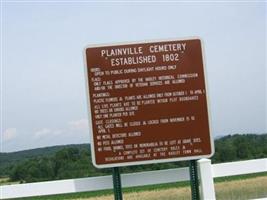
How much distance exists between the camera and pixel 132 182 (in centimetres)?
820

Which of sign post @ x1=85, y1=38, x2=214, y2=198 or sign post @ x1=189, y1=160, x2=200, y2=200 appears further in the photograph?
sign post @ x1=189, y1=160, x2=200, y2=200

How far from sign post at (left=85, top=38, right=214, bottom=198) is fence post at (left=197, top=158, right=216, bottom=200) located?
111 mm

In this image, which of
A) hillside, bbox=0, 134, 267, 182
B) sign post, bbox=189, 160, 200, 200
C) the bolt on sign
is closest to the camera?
the bolt on sign

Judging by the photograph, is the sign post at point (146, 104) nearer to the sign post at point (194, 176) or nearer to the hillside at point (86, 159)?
the sign post at point (194, 176)

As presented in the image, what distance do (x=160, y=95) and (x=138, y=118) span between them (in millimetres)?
464

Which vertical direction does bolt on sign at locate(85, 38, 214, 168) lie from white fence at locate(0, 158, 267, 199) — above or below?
above

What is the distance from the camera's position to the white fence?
26.5 ft

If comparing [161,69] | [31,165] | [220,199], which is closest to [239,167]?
[161,69]

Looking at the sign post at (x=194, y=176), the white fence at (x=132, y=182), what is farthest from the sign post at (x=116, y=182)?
→ the sign post at (x=194, y=176)

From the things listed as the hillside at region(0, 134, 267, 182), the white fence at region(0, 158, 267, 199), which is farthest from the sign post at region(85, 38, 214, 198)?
the hillside at region(0, 134, 267, 182)

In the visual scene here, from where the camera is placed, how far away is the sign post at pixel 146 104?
800 centimetres

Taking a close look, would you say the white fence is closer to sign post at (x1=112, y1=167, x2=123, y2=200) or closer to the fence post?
the fence post

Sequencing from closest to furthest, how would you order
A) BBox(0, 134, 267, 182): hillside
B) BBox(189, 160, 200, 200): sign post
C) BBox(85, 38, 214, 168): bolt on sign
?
BBox(85, 38, 214, 168): bolt on sign, BBox(189, 160, 200, 200): sign post, BBox(0, 134, 267, 182): hillside

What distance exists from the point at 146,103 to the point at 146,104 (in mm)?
14
